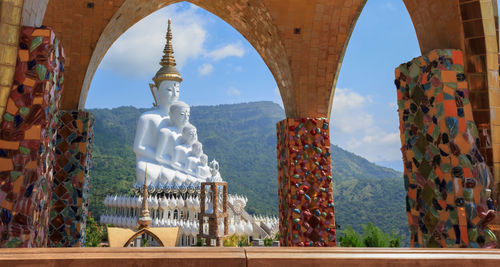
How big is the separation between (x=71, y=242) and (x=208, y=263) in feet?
15.1

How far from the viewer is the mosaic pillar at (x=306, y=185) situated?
5676mm

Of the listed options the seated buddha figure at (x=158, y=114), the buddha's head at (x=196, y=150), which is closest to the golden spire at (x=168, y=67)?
the seated buddha figure at (x=158, y=114)

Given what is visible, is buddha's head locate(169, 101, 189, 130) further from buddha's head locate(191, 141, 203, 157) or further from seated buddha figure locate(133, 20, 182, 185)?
buddha's head locate(191, 141, 203, 157)

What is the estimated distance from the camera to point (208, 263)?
122 centimetres

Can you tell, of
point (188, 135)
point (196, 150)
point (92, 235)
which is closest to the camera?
point (92, 235)

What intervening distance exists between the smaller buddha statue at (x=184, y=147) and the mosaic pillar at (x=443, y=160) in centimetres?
1563

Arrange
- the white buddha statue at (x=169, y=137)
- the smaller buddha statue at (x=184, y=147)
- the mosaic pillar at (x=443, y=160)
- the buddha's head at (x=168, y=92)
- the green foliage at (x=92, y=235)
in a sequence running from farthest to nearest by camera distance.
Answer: the buddha's head at (x=168, y=92)
the smaller buddha statue at (x=184, y=147)
the white buddha statue at (x=169, y=137)
the green foliage at (x=92, y=235)
the mosaic pillar at (x=443, y=160)

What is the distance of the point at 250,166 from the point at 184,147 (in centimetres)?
4821

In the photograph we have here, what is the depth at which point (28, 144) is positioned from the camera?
2.51m

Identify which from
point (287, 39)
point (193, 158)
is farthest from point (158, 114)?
point (287, 39)

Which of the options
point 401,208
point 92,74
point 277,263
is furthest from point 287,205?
point 401,208

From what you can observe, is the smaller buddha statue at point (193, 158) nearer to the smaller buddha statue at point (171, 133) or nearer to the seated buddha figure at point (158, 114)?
the smaller buddha statue at point (171, 133)

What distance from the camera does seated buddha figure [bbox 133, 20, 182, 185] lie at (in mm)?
18562

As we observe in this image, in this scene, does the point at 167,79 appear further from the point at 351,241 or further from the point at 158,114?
the point at 351,241
